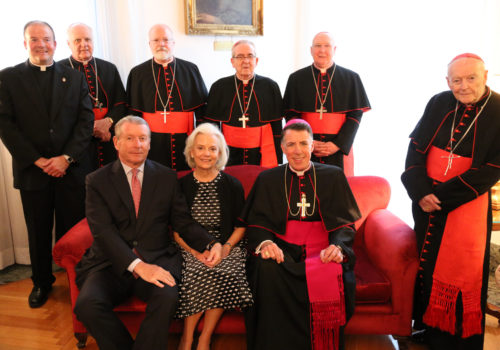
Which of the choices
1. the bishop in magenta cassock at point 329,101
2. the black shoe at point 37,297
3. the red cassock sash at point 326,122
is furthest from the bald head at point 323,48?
the black shoe at point 37,297

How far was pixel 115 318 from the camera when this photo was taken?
219 centimetres

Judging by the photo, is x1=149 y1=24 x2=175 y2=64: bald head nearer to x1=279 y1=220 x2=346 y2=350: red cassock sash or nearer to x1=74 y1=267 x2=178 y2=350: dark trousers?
x1=74 y1=267 x2=178 y2=350: dark trousers

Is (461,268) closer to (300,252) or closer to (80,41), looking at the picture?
(300,252)

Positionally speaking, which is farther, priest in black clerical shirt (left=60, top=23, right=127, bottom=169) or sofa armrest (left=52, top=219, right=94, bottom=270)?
priest in black clerical shirt (left=60, top=23, right=127, bottom=169)

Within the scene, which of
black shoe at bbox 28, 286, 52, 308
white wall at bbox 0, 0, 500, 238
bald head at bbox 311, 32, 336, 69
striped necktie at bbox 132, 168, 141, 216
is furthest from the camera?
white wall at bbox 0, 0, 500, 238

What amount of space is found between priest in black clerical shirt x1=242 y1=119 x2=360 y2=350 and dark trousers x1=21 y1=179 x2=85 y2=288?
1431 mm

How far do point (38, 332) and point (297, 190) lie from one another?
1944mm

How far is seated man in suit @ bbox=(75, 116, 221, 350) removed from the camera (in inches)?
84.3

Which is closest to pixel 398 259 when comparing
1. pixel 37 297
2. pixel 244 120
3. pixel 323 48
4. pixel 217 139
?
pixel 217 139

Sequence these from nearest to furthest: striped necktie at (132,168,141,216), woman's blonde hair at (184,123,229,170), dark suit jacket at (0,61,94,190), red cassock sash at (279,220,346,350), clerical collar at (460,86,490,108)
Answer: red cassock sash at (279,220,346,350), clerical collar at (460,86,490,108), striped necktie at (132,168,141,216), woman's blonde hair at (184,123,229,170), dark suit jacket at (0,61,94,190)

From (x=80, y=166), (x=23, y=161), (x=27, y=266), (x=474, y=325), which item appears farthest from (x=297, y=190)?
(x=27, y=266)

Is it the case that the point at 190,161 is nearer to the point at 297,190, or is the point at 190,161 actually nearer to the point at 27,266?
the point at 297,190

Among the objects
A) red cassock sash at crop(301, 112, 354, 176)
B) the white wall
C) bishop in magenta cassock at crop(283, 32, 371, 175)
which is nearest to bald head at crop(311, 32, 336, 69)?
bishop in magenta cassock at crop(283, 32, 371, 175)

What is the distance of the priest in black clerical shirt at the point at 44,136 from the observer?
2.94m
